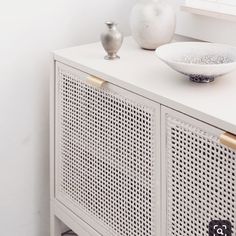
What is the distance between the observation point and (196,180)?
1.33 meters

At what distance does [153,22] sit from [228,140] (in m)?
0.69

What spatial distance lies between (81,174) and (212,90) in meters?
0.58

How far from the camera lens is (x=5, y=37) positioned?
5.94ft

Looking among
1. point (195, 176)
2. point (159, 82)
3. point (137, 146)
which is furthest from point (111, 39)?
point (195, 176)

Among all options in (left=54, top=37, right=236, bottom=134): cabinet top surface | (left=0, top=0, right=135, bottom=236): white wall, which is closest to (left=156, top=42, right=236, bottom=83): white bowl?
(left=54, top=37, right=236, bottom=134): cabinet top surface

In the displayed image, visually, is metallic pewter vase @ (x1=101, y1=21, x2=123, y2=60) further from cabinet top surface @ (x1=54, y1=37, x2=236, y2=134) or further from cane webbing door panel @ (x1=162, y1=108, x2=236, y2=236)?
cane webbing door panel @ (x1=162, y1=108, x2=236, y2=236)

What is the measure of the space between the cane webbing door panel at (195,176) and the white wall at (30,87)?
695 mm

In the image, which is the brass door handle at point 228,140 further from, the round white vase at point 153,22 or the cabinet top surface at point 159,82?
the round white vase at point 153,22

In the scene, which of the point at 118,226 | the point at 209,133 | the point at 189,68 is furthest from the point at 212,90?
the point at 118,226

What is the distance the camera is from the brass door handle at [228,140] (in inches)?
46.3

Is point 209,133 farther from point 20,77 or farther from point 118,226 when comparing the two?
point 20,77

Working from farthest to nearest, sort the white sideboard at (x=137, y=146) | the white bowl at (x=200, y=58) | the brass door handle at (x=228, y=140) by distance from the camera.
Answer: the white bowl at (x=200, y=58) → the white sideboard at (x=137, y=146) → the brass door handle at (x=228, y=140)

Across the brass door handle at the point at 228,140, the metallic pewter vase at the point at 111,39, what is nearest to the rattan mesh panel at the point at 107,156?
the metallic pewter vase at the point at 111,39

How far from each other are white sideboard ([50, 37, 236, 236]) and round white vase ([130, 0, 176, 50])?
0.05 m
